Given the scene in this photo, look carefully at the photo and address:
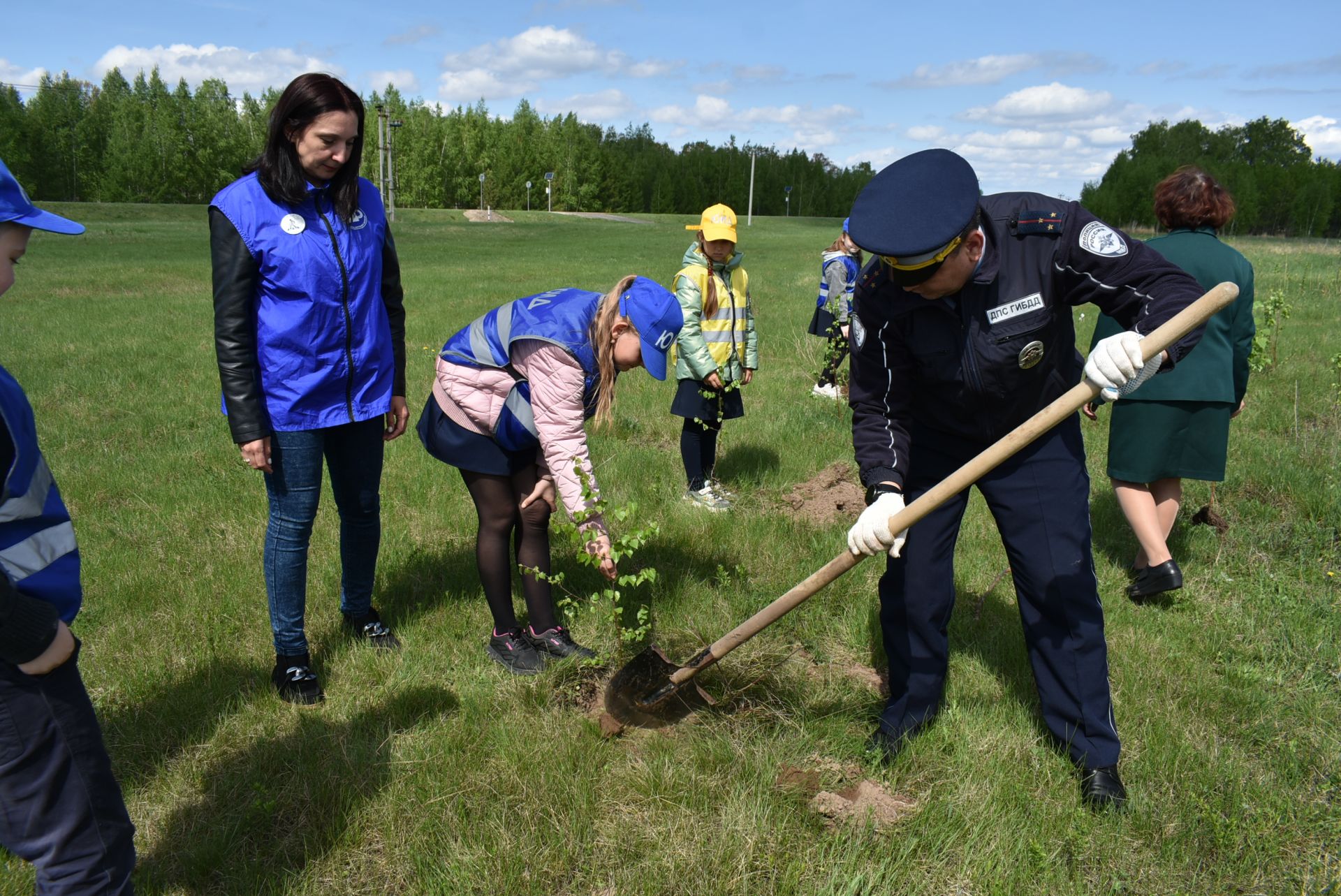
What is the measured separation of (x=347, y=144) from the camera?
3273 mm

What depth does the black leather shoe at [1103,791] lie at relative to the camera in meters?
2.90

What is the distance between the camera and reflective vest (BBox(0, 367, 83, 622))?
71.4 inches

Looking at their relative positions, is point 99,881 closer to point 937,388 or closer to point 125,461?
point 937,388

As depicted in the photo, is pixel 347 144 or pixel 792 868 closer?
pixel 792 868

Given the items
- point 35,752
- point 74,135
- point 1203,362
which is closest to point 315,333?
point 35,752

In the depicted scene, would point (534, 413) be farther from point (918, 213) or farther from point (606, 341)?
point (918, 213)

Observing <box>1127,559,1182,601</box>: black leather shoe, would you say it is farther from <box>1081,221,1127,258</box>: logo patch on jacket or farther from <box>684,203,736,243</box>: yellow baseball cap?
<box>684,203,736,243</box>: yellow baseball cap

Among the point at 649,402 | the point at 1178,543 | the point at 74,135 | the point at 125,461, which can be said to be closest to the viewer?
the point at 1178,543

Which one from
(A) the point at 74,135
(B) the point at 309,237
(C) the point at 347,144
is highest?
(A) the point at 74,135

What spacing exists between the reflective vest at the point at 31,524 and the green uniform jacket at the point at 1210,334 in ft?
14.7

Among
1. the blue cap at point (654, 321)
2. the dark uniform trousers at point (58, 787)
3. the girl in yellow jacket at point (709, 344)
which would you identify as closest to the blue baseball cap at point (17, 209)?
the dark uniform trousers at point (58, 787)

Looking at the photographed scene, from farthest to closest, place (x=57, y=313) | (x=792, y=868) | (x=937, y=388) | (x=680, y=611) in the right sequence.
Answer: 1. (x=57, y=313)
2. (x=680, y=611)
3. (x=937, y=388)
4. (x=792, y=868)

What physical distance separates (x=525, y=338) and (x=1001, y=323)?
1.75m

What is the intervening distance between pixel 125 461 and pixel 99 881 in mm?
5519
